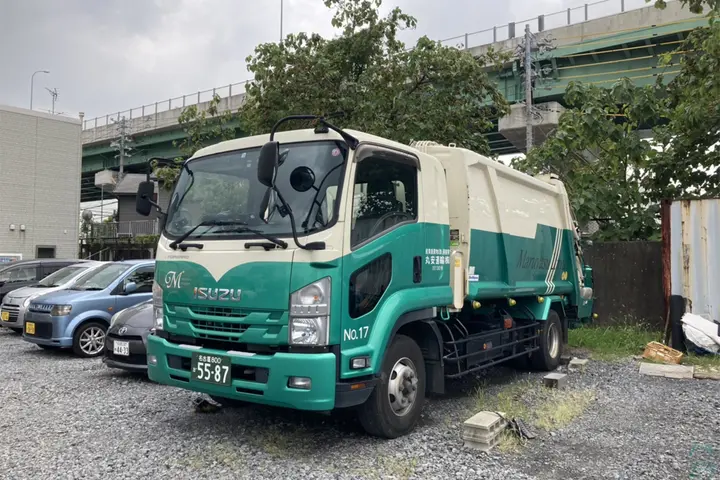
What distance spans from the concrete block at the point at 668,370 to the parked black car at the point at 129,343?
6566mm

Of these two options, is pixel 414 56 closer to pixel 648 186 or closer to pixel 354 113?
pixel 354 113

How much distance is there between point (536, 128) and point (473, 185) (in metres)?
15.8

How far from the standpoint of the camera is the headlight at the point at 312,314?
4.19m

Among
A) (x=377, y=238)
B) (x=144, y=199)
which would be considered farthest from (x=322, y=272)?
(x=144, y=199)

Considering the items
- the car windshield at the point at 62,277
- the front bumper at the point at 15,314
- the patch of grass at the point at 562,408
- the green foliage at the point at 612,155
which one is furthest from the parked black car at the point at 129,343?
the green foliage at the point at 612,155

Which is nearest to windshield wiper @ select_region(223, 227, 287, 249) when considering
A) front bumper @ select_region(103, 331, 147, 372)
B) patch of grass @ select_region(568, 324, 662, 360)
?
front bumper @ select_region(103, 331, 147, 372)

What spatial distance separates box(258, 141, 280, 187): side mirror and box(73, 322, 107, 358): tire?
636 cm

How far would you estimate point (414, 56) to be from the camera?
39.0ft

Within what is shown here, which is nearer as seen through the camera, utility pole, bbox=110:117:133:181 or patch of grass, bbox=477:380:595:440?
patch of grass, bbox=477:380:595:440

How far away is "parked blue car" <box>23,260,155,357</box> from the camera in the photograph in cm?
891

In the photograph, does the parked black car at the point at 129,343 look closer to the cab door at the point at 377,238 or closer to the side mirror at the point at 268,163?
the cab door at the point at 377,238

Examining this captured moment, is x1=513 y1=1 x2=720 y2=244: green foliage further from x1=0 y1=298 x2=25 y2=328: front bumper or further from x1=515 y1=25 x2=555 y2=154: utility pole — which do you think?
x1=0 y1=298 x2=25 y2=328: front bumper

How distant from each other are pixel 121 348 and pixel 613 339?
7935mm

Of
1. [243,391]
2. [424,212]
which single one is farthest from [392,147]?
[243,391]
